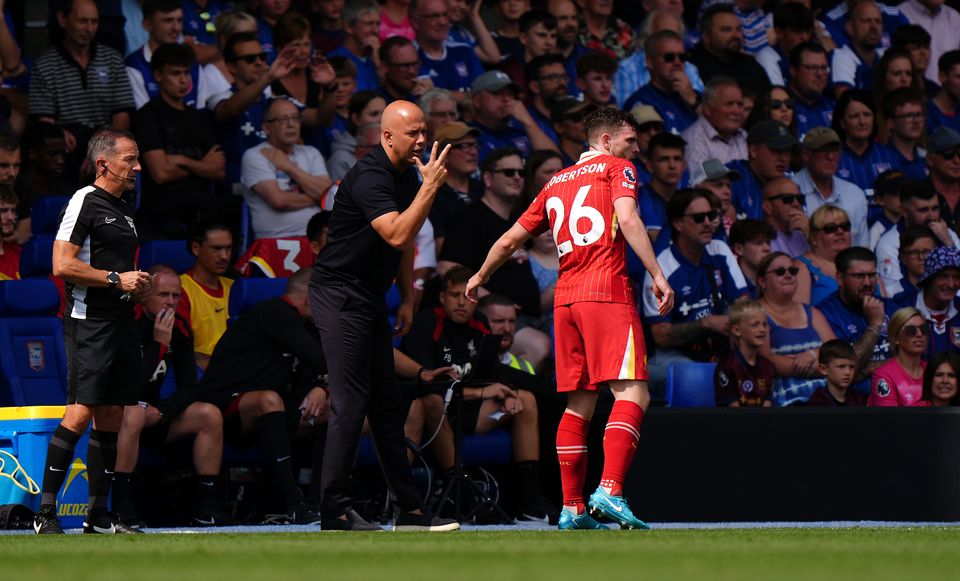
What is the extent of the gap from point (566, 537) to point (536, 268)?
530cm

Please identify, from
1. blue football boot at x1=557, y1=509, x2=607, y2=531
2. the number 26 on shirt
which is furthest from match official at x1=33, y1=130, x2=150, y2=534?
blue football boot at x1=557, y1=509, x2=607, y2=531

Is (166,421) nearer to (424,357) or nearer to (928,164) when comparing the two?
(424,357)

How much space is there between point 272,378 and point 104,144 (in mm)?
2695

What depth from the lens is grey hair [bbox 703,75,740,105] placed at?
14.5 metres

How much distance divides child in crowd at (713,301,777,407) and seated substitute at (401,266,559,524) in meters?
1.37

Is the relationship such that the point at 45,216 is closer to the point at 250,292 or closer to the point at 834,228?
the point at 250,292

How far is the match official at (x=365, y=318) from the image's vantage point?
790cm

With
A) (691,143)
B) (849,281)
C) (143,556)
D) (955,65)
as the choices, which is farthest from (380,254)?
(955,65)

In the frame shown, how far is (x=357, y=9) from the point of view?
45.4 ft

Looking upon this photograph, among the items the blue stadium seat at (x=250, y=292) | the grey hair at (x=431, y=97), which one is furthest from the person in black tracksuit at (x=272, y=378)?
the grey hair at (x=431, y=97)

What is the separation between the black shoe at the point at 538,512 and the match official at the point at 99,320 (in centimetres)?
302

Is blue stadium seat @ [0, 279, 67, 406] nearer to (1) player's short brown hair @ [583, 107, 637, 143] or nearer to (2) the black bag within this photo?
(2) the black bag

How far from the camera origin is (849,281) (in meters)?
12.8

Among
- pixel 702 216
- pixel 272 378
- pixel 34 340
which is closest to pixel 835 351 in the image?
pixel 702 216
